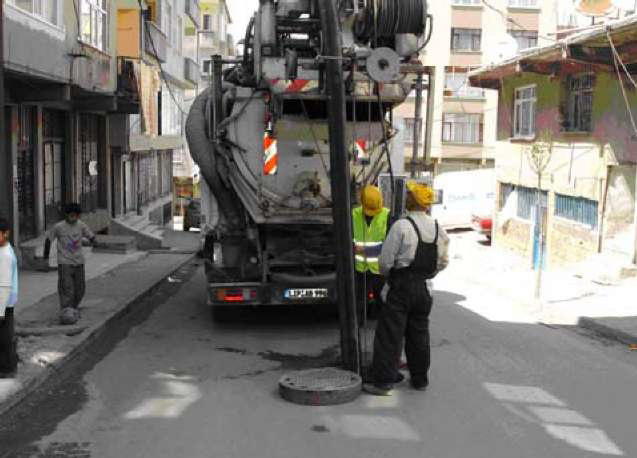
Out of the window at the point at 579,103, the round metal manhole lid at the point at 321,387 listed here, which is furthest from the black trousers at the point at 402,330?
the window at the point at 579,103

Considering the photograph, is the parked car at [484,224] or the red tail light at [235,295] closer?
A: the red tail light at [235,295]

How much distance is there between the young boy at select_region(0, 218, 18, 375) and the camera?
7.03 metres

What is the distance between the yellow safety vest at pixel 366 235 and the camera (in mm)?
8047

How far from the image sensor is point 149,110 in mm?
28266

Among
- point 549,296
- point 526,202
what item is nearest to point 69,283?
point 549,296

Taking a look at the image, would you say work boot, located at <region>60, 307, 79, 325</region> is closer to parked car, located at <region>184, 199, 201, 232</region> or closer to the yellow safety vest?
the yellow safety vest

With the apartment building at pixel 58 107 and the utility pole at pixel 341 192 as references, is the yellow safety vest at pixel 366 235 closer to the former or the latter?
the utility pole at pixel 341 192

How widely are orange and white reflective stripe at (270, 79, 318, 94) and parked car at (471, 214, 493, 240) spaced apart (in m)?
22.4

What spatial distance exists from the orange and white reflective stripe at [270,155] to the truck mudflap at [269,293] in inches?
54.9

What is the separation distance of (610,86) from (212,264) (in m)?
12.1

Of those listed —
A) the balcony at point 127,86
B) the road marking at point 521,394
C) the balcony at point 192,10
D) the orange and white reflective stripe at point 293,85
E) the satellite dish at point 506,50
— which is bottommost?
→ the road marking at point 521,394

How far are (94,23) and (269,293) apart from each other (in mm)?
11136

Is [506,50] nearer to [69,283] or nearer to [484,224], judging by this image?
[484,224]

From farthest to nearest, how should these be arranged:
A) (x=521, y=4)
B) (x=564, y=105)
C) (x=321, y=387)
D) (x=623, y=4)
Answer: (x=521, y=4) → (x=564, y=105) → (x=623, y=4) → (x=321, y=387)
